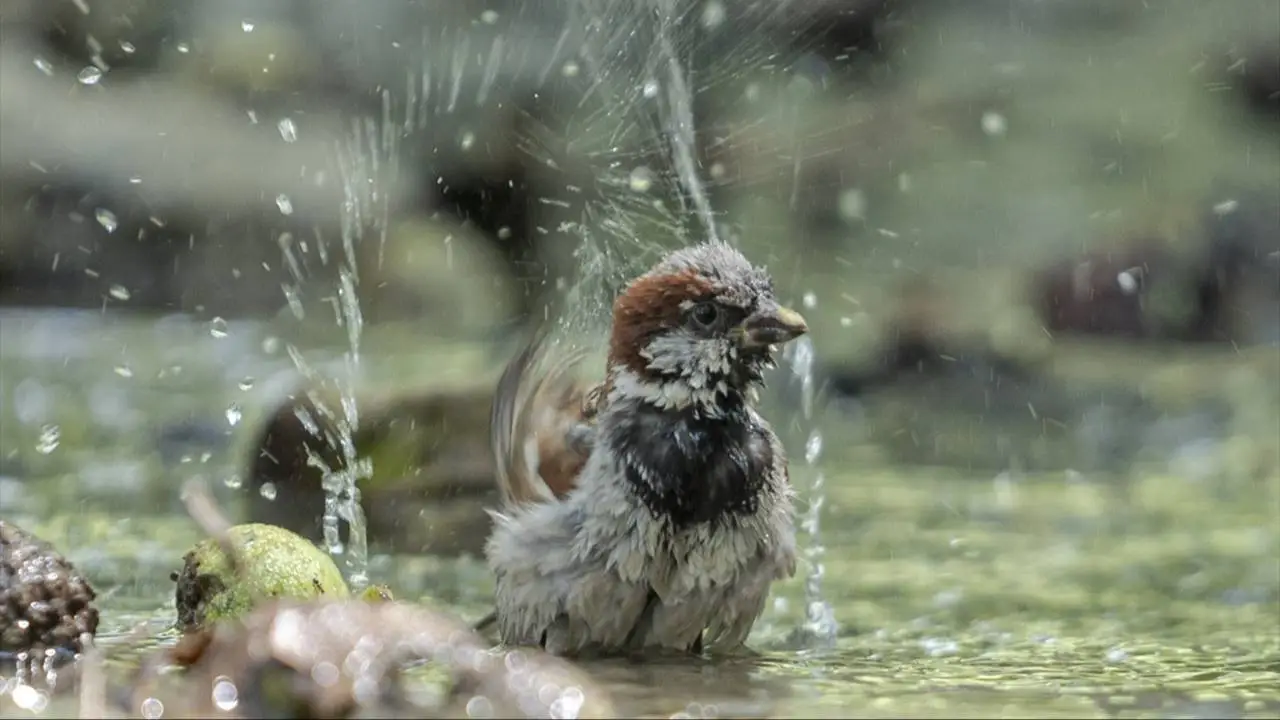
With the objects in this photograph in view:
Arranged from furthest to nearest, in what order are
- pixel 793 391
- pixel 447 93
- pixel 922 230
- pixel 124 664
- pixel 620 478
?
pixel 922 230
pixel 447 93
pixel 793 391
pixel 620 478
pixel 124 664

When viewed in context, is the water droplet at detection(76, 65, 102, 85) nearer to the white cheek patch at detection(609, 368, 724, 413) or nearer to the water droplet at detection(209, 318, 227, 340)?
the water droplet at detection(209, 318, 227, 340)

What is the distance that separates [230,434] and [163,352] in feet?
4.85

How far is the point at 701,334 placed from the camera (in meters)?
3.33

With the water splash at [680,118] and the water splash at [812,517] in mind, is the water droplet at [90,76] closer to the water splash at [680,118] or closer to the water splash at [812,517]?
the water splash at [680,118]

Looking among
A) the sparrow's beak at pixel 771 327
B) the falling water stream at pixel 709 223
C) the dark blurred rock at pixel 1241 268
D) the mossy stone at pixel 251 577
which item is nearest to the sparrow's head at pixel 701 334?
the sparrow's beak at pixel 771 327

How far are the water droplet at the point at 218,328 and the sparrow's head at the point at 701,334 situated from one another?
17.6 feet

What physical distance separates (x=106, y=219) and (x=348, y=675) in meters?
7.09

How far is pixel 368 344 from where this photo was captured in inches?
324

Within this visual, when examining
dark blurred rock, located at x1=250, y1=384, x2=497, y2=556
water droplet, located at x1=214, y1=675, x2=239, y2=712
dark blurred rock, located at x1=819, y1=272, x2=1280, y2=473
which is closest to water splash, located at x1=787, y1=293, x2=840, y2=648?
dark blurred rock, located at x1=819, y1=272, x2=1280, y2=473

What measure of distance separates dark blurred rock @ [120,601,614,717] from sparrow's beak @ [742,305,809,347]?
1002 millimetres

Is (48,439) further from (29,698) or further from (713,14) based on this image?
(29,698)

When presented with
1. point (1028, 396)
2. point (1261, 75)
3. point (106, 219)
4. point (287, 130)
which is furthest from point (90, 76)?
point (1261, 75)

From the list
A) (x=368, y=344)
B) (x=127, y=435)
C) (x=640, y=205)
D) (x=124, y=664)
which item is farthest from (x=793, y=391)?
(x=124, y=664)

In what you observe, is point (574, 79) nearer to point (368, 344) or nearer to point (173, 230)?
point (368, 344)
